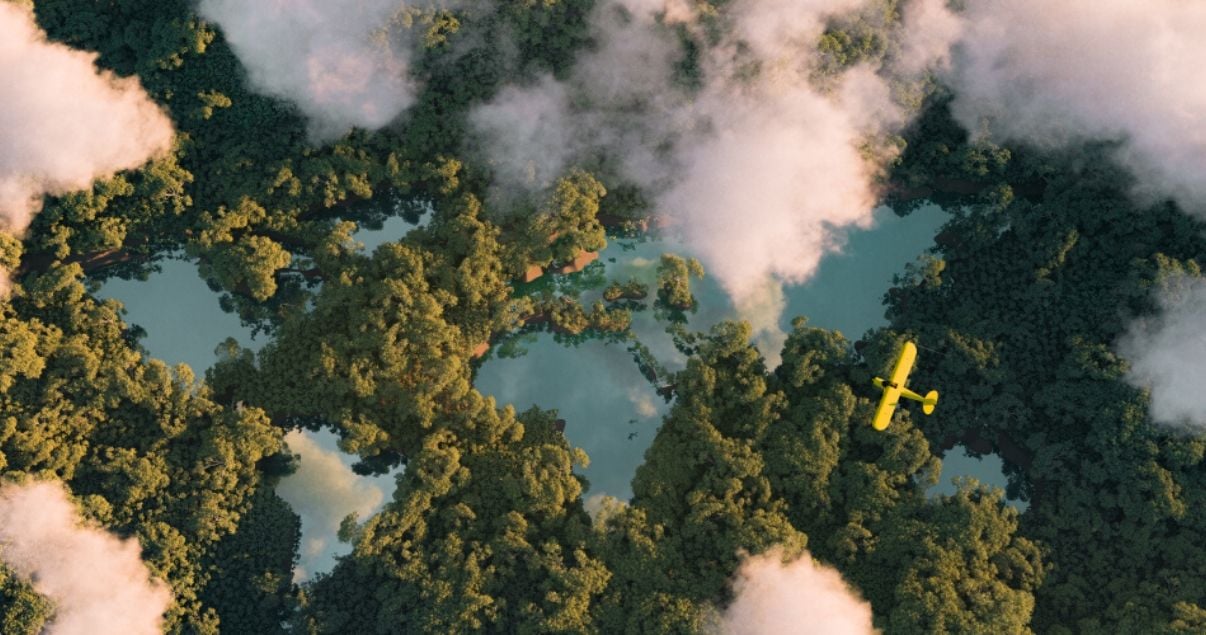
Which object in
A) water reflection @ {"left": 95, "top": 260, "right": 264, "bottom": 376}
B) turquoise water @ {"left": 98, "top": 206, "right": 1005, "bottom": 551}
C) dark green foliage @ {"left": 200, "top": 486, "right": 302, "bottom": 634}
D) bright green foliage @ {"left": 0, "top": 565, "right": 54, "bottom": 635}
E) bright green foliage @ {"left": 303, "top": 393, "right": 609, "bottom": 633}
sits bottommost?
bright green foliage @ {"left": 0, "top": 565, "right": 54, "bottom": 635}

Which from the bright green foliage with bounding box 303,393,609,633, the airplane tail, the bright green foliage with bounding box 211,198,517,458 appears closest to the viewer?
the bright green foliage with bounding box 303,393,609,633

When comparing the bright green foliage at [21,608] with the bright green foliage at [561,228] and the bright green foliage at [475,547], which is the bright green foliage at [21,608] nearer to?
the bright green foliage at [475,547]

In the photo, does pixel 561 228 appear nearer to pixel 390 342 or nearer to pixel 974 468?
pixel 390 342

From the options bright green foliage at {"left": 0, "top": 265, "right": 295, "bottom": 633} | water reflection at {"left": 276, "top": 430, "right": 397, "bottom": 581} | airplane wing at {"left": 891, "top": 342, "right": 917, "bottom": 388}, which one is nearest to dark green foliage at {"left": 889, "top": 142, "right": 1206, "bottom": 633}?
airplane wing at {"left": 891, "top": 342, "right": 917, "bottom": 388}

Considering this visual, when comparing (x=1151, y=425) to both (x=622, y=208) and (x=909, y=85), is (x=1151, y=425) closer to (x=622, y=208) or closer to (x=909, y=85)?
(x=909, y=85)

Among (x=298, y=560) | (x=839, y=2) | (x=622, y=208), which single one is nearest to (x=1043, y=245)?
(x=839, y=2)

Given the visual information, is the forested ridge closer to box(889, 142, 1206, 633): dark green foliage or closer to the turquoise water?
box(889, 142, 1206, 633): dark green foliage

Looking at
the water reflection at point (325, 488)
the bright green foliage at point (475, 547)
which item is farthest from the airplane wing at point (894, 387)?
the water reflection at point (325, 488)
